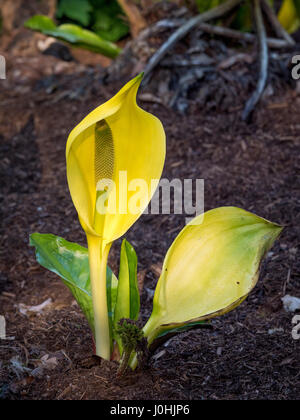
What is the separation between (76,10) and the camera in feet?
12.9

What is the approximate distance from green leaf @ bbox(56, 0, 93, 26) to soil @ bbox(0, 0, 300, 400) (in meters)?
0.65

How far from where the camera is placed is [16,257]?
182cm

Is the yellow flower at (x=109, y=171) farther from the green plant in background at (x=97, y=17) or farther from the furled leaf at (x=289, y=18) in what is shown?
the furled leaf at (x=289, y=18)

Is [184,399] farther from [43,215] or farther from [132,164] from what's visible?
[43,215]

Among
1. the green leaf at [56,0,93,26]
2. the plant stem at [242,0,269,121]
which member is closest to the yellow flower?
the plant stem at [242,0,269,121]

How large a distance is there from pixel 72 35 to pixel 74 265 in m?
2.07

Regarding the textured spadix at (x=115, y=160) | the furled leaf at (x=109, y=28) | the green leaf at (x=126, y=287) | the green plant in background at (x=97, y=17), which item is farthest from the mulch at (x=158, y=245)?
the furled leaf at (x=109, y=28)

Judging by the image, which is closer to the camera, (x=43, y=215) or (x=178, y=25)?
(x=43, y=215)

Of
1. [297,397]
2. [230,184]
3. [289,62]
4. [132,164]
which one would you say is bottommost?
[297,397]

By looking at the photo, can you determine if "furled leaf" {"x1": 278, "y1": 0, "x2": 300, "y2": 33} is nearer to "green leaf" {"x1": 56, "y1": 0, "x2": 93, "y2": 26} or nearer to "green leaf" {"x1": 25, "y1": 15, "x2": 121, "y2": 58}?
"green leaf" {"x1": 25, "y1": 15, "x2": 121, "y2": 58}

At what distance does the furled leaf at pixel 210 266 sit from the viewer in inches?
39.3
